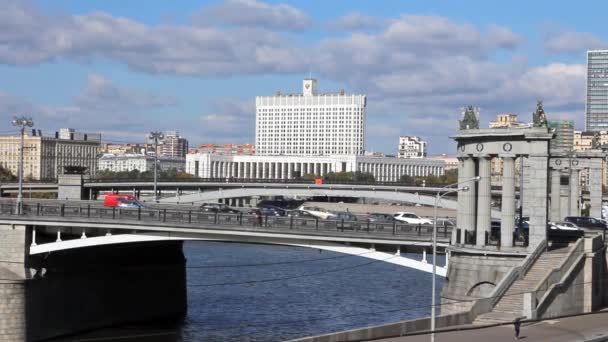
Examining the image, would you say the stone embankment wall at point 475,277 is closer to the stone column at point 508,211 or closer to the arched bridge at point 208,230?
the stone column at point 508,211

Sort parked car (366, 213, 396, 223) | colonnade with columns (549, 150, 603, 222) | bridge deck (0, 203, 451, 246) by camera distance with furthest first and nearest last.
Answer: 1. colonnade with columns (549, 150, 603, 222)
2. parked car (366, 213, 396, 223)
3. bridge deck (0, 203, 451, 246)

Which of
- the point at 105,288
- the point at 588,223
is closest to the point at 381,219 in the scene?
the point at 588,223

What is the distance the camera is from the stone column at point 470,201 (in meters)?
52.6

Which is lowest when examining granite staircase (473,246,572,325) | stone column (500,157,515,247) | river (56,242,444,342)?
river (56,242,444,342)

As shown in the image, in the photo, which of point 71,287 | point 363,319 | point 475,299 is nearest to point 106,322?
point 71,287

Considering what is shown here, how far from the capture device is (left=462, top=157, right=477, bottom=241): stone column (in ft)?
173

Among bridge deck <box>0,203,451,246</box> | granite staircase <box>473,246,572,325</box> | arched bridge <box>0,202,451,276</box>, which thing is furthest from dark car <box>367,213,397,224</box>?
granite staircase <box>473,246,572,325</box>

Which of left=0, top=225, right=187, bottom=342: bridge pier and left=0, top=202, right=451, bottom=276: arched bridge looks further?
left=0, top=225, right=187, bottom=342: bridge pier

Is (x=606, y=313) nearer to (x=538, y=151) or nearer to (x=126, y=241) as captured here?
(x=538, y=151)

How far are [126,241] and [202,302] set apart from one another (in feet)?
64.0

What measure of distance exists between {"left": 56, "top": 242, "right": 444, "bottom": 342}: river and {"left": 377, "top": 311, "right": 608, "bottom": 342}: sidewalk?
18773mm

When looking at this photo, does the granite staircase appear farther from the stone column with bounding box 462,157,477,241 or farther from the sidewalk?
the stone column with bounding box 462,157,477,241

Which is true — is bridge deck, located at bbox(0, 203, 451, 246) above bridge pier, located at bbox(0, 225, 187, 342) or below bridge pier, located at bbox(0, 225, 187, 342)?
above

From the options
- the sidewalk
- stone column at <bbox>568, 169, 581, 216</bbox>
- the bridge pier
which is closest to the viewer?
the sidewalk
